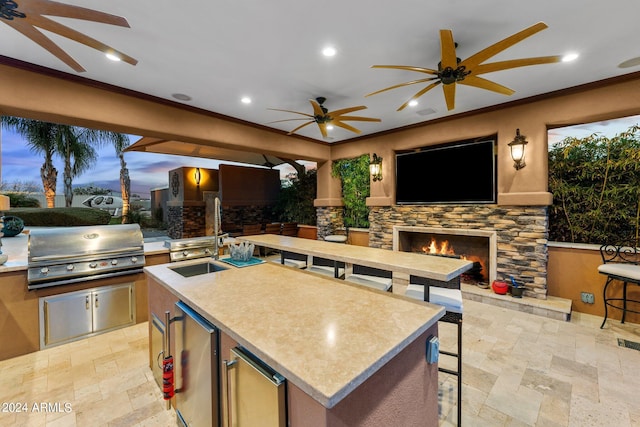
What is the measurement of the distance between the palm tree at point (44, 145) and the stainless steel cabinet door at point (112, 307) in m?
4.20

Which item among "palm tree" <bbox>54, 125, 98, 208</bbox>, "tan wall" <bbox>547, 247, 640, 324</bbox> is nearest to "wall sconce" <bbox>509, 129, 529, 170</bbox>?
"tan wall" <bbox>547, 247, 640, 324</bbox>

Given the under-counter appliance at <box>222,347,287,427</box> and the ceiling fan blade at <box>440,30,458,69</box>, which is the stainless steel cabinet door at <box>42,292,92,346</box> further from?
the ceiling fan blade at <box>440,30,458,69</box>

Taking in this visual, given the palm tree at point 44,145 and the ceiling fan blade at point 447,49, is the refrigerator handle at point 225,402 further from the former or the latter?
the palm tree at point 44,145

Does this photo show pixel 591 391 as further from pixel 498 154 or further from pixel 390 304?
pixel 498 154

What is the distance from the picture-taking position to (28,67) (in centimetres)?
270

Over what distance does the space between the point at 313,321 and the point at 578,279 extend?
4285 millimetres

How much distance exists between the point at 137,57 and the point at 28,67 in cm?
115

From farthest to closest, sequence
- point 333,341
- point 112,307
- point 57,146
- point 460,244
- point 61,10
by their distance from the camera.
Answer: point 57,146 < point 460,244 < point 112,307 < point 61,10 < point 333,341

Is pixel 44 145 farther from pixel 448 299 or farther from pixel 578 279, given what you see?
pixel 578 279

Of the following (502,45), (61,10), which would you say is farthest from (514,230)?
(61,10)

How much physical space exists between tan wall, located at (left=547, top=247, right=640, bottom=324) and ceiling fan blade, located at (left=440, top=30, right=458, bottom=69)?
3142 mm

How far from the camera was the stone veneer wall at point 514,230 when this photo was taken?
12.0ft

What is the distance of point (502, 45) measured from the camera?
201 cm

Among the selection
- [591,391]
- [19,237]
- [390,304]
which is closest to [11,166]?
[19,237]
